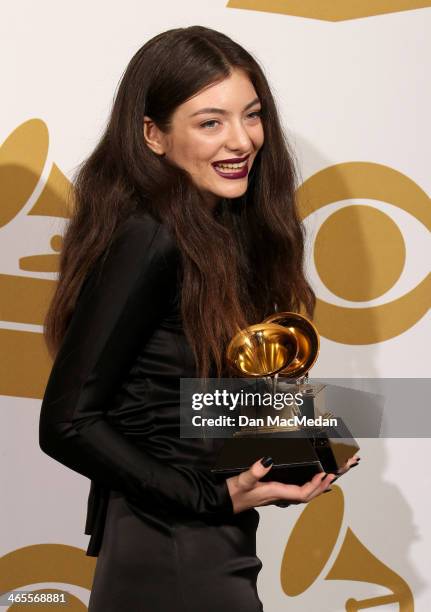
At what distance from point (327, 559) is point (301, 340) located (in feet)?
3.72

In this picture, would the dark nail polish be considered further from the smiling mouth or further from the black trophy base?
the smiling mouth

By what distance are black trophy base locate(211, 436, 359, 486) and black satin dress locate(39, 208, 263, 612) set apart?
35 mm

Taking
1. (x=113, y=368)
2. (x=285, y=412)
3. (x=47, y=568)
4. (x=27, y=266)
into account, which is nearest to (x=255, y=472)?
(x=285, y=412)

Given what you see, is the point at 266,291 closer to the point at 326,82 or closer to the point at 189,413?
the point at 189,413

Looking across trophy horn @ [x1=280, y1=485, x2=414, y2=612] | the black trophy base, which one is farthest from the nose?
trophy horn @ [x1=280, y1=485, x2=414, y2=612]

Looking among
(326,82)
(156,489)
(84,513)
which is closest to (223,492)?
(156,489)

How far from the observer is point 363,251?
2453 mm

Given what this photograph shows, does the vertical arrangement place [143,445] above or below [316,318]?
below

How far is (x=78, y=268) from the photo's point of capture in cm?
146

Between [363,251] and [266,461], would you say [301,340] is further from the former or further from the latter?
[363,251]

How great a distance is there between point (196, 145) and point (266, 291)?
0.31 m

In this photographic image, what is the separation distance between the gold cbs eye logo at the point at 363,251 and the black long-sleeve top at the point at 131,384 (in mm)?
1060

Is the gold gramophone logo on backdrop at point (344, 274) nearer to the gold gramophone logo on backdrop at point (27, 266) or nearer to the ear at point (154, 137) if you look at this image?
the gold gramophone logo on backdrop at point (27, 266)

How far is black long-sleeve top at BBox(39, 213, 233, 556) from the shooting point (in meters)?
1.35
